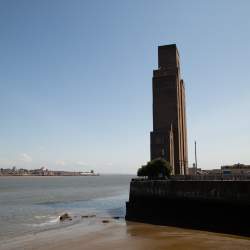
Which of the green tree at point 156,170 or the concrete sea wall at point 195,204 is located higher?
the green tree at point 156,170

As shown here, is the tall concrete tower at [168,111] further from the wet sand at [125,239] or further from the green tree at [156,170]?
the wet sand at [125,239]

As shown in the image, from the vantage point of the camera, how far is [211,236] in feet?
96.1

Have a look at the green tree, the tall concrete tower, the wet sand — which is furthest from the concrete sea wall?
the tall concrete tower

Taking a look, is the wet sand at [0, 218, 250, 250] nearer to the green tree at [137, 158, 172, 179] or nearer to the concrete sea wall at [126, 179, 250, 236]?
the concrete sea wall at [126, 179, 250, 236]

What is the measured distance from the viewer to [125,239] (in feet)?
96.1

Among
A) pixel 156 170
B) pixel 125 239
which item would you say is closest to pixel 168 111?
pixel 156 170

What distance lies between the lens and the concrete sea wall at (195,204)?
1221 inches

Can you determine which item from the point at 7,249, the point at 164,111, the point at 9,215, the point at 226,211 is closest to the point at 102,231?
the point at 7,249

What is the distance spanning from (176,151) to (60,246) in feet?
168

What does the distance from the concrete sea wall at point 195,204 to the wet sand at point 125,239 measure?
1.93 metres

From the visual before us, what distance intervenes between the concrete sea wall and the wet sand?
6.33ft

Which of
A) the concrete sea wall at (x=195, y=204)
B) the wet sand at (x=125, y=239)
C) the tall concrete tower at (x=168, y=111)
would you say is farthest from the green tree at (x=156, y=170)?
the wet sand at (x=125, y=239)

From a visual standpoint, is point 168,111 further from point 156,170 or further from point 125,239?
point 125,239

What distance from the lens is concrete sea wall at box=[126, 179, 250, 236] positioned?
102ft
